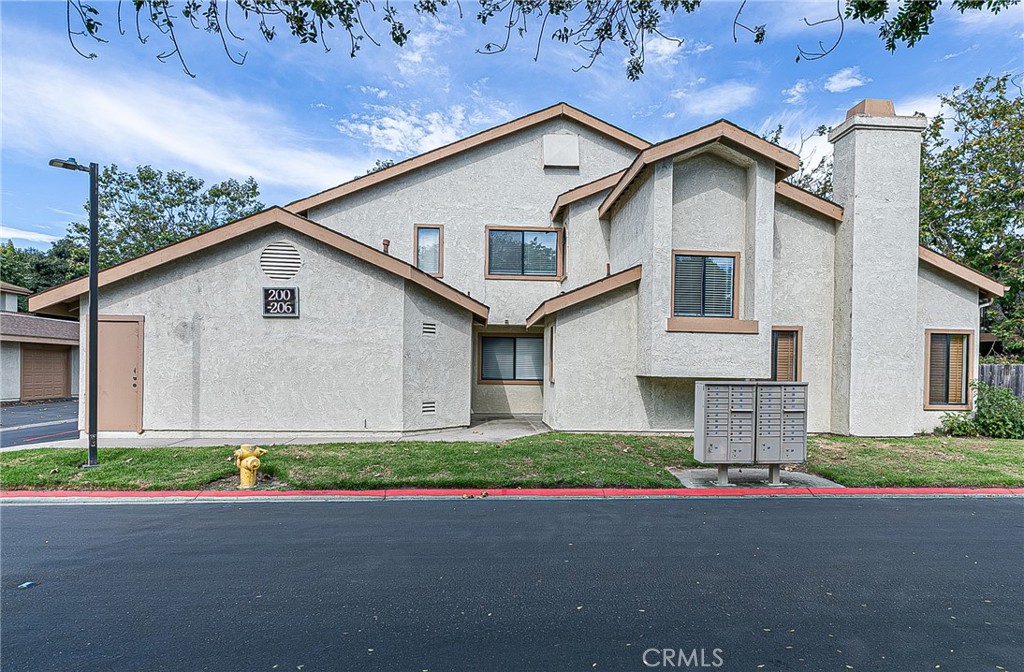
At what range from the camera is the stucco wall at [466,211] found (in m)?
15.4

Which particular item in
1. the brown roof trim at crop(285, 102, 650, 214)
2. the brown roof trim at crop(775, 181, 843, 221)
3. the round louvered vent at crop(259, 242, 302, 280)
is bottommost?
the round louvered vent at crop(259, 242, 302, 280)

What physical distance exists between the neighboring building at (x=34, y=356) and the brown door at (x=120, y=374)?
1427 centimetres

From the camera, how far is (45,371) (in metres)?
22.8

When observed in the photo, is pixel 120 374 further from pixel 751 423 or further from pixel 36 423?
pixel 751 423

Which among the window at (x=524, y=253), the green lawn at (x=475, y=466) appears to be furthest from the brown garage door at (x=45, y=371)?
the window at (x=524, y=253)

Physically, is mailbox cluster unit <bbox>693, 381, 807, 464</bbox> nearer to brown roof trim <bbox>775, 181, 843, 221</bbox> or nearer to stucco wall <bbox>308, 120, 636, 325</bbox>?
brown roof trim <bbox>775, 181, 843, 221</bbox>

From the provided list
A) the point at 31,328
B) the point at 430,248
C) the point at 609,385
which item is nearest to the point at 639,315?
the point at 609,385

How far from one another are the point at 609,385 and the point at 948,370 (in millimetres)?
8470

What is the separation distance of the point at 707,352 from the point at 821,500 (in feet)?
14.0

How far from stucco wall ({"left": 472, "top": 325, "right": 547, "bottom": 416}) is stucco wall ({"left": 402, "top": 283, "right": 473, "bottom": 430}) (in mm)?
2576

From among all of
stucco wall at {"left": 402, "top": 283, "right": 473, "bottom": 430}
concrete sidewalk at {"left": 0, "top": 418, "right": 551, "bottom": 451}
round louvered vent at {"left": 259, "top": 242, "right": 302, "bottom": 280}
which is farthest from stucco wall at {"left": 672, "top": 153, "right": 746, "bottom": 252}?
round louvered vent at {"left": 259, "top": 242, "right": 302, "bottom": 280}

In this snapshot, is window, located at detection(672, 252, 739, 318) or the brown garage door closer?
window, located at detection(672, 252, 739, 318)

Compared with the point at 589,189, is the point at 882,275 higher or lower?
lower

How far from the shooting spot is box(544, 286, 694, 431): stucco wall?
12.0m
